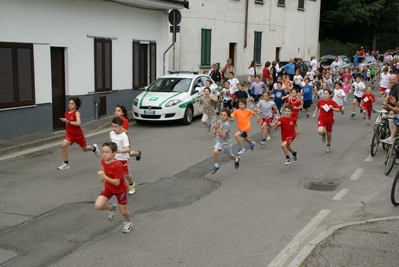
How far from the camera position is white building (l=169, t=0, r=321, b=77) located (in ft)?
88.6

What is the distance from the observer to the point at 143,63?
67.9ft

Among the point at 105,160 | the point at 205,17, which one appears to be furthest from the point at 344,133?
the point at 205,17

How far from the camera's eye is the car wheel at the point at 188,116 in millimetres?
17375

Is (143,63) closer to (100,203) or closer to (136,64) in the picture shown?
(136,64)

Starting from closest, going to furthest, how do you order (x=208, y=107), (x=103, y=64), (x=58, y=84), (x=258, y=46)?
1. (x=208, y=107)
2. (x=58, y=84)
3. (x=103, y=64)
4. (x=258, y=46)

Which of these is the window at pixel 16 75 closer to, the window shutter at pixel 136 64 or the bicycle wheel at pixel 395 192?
the window shutter at pixel 136 64

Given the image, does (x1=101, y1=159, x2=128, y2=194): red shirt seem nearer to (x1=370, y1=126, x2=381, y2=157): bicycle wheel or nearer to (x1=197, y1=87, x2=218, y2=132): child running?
(x1=370, y1=126, x2=381, y2=157): bicycle wheel

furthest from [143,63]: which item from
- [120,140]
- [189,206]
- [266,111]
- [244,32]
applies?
[189,206]

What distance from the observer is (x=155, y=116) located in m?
16.9

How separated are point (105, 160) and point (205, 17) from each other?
21.6 meters

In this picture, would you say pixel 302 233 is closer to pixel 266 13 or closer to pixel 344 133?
pixel 344 133

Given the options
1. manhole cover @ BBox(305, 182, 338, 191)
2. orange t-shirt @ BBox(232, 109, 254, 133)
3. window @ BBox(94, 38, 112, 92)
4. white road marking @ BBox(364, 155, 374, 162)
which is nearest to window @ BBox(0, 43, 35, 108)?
window @ BBox(94, 38, 112, 92)

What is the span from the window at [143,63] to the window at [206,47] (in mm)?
7069

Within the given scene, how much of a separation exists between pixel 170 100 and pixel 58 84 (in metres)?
3.50
